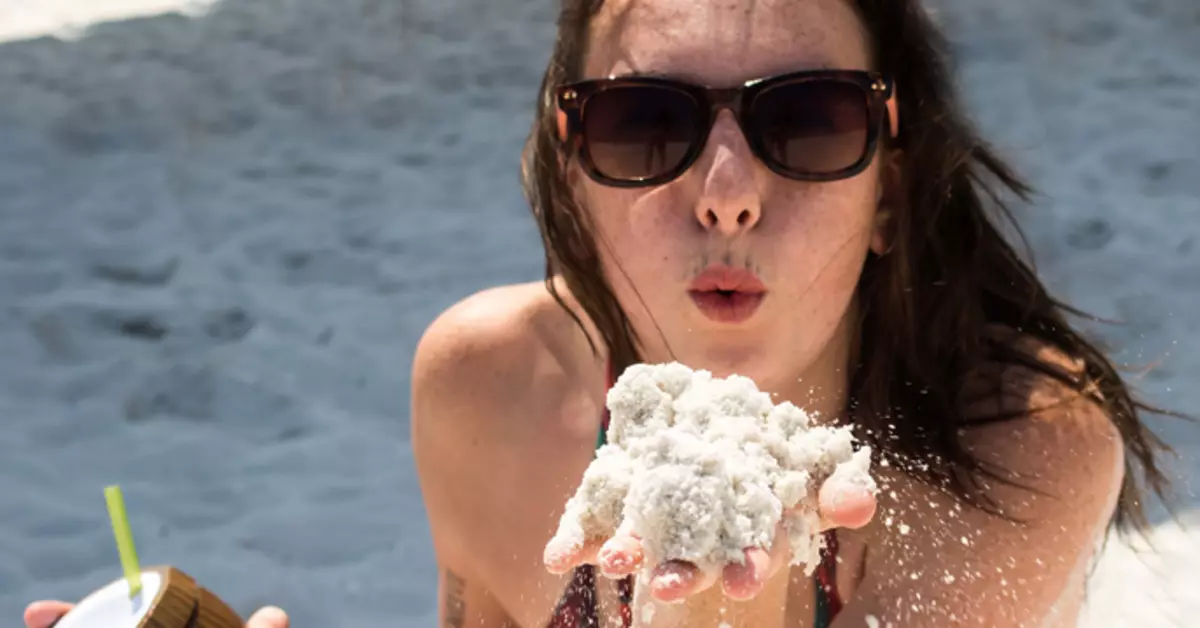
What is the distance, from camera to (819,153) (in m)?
1.24

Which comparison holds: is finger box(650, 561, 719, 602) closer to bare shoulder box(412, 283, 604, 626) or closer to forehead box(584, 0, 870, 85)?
forehead box(584, 0, 870, 85)

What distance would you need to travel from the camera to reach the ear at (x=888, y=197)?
1.36m

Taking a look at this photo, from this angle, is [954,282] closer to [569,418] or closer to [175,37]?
[569,418]

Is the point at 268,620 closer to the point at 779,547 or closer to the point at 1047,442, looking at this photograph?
the point at 779,547

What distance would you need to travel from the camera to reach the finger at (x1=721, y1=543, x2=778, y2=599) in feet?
2.78

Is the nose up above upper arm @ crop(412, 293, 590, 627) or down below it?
above

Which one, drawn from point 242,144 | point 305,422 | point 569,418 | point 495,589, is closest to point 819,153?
point 569,418

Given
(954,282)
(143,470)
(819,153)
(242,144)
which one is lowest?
(143,470)

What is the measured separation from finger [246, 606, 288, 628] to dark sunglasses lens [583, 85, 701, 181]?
0.56 metres

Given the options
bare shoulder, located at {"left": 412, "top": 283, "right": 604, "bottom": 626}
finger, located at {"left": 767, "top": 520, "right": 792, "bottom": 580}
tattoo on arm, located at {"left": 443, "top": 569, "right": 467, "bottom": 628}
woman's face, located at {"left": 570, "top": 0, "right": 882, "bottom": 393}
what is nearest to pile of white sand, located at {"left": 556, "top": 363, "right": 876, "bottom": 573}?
finger, located at {"left": 767, "top": 520, "right": 792, "bottom": 580}

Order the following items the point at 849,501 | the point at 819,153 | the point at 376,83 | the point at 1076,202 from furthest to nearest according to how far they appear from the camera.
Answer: the point at 376,83
the point at 1076,202
the point at 819,153
the point at 849,501

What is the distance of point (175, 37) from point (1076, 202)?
11.1ft


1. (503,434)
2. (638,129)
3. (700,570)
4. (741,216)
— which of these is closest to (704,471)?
(700,570)

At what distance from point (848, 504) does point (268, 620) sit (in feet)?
1.78
